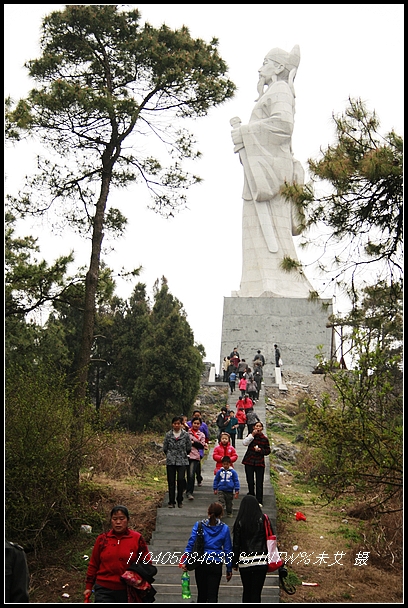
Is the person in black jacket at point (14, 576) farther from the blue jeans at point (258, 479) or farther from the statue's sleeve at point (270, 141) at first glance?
the statue's sleeve at point (270, 141)

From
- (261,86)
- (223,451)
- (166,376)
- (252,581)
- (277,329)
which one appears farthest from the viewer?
(261,86)

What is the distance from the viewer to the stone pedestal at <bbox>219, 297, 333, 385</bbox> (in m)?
25.5

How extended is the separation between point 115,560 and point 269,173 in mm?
23631

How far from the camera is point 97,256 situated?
432 inches

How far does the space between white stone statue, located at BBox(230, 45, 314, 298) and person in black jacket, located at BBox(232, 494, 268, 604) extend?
21.4 meters

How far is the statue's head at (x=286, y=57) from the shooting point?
28.5m

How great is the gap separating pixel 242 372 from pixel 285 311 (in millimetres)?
6862

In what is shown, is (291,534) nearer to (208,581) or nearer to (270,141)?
(208,581)

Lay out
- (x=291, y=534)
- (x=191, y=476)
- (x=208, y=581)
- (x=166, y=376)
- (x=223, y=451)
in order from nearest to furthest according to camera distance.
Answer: (x=208, y=581) → (x=223, y=451) → (x=291, y=534) → (x=191, y=476) → (x=166, y=376)

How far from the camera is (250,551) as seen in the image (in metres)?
5.95

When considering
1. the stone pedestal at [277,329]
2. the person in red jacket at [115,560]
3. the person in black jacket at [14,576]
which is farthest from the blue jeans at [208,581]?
the stone pedestal at [277,329]

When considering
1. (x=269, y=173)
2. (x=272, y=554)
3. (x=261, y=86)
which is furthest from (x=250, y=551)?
(x=261, y=86)

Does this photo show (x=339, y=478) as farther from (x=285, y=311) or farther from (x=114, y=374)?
(x=285, y=311)

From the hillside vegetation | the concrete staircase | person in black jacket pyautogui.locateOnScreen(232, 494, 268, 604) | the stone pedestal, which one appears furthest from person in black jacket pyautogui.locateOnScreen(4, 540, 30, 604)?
the stone pedestal
